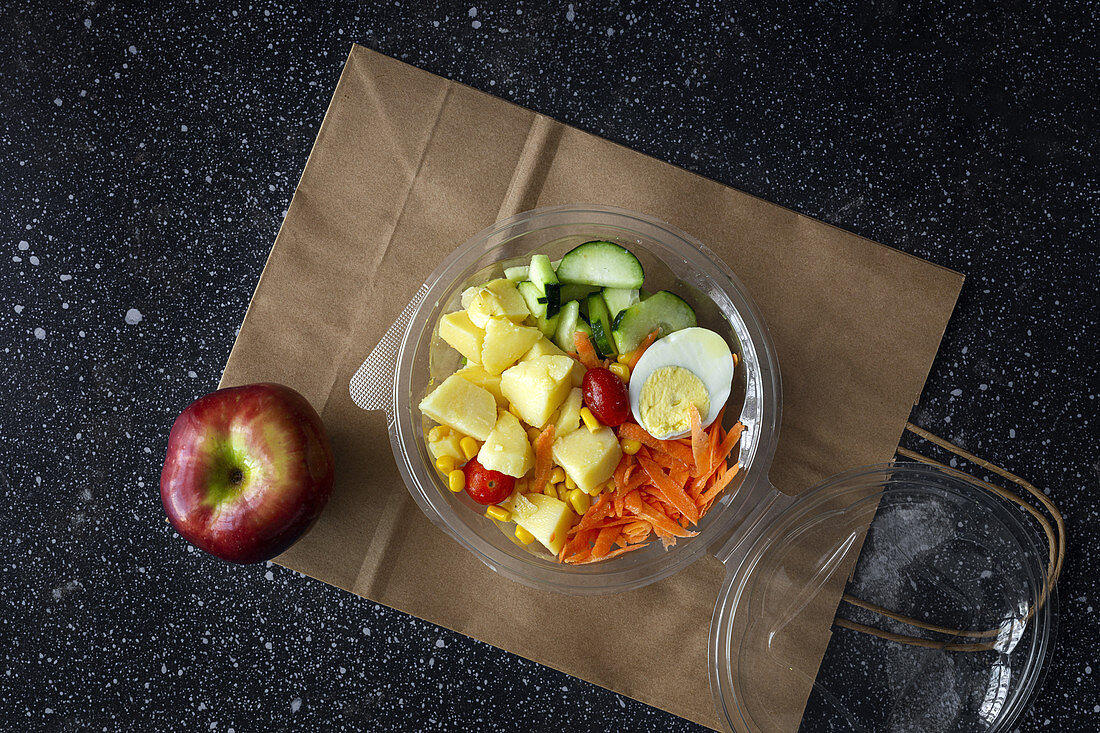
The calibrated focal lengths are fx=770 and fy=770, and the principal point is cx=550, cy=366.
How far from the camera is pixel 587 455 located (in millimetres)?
1273

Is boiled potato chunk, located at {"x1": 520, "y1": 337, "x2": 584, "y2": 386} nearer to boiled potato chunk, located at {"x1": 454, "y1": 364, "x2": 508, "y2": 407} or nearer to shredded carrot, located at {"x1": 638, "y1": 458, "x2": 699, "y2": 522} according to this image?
boiled potato chunk, located at {"x1": 454, "y1": 364, "x2": 508, "y2": 407}

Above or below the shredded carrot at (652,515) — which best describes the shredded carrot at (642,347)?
above

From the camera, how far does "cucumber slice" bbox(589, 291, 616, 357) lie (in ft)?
4.35

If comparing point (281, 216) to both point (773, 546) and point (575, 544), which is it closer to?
point (575, 544)

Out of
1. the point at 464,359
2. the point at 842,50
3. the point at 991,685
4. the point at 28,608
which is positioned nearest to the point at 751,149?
the point at 842,50

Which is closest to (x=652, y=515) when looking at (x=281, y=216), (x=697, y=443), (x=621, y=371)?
(x=697, y=443)

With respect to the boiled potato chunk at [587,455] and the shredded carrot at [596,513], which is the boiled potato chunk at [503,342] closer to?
the boiled potato chunk at [587,455]

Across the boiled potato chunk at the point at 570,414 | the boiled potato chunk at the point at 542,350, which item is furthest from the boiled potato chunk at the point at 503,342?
the boiled potato chunk at the point at 570,414

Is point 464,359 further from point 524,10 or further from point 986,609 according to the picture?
point 986,609

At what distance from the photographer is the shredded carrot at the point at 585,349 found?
1.30 metres

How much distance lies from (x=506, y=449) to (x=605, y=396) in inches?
7.3

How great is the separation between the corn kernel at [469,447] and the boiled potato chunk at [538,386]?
4.1 inches

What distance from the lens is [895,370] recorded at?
146 centimetres

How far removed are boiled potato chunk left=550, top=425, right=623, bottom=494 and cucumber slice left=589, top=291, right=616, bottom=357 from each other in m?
0.14
